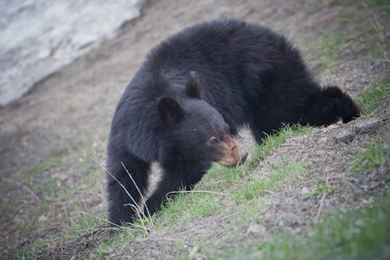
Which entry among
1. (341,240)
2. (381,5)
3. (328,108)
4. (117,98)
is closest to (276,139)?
(328,108)

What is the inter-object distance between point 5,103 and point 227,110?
8319 millimetres

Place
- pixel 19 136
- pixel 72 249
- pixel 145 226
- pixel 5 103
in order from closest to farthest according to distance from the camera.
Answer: pixel 145 226, pixel 72 249, pixel 19 136, pixel 5 103

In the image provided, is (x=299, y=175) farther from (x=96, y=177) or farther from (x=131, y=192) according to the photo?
(x=96, y=177)

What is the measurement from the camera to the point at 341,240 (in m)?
3.47

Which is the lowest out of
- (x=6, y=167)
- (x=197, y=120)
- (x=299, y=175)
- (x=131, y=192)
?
(x=6, y=167)

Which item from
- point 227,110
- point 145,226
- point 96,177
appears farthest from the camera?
point 96,177

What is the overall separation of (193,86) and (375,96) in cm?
238

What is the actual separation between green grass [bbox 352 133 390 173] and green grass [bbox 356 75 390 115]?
1.58 metres

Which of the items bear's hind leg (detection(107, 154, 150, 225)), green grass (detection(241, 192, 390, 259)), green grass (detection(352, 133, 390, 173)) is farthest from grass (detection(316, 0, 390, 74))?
green grass (detection(241, 192, 390, 259))

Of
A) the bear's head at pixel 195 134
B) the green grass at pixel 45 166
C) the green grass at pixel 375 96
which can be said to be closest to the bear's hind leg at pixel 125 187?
the bear's head at pixel 195 134

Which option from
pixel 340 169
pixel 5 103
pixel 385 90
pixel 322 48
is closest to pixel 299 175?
pixel 340 169

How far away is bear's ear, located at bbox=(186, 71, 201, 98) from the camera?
5648 mm

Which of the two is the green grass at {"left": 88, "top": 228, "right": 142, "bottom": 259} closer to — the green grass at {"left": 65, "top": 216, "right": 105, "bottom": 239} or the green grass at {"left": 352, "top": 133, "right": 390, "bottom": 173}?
the green grass at {"left": 65, "top": 216, "right": 105, "bottom": 239}

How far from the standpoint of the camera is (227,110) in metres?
6.41
